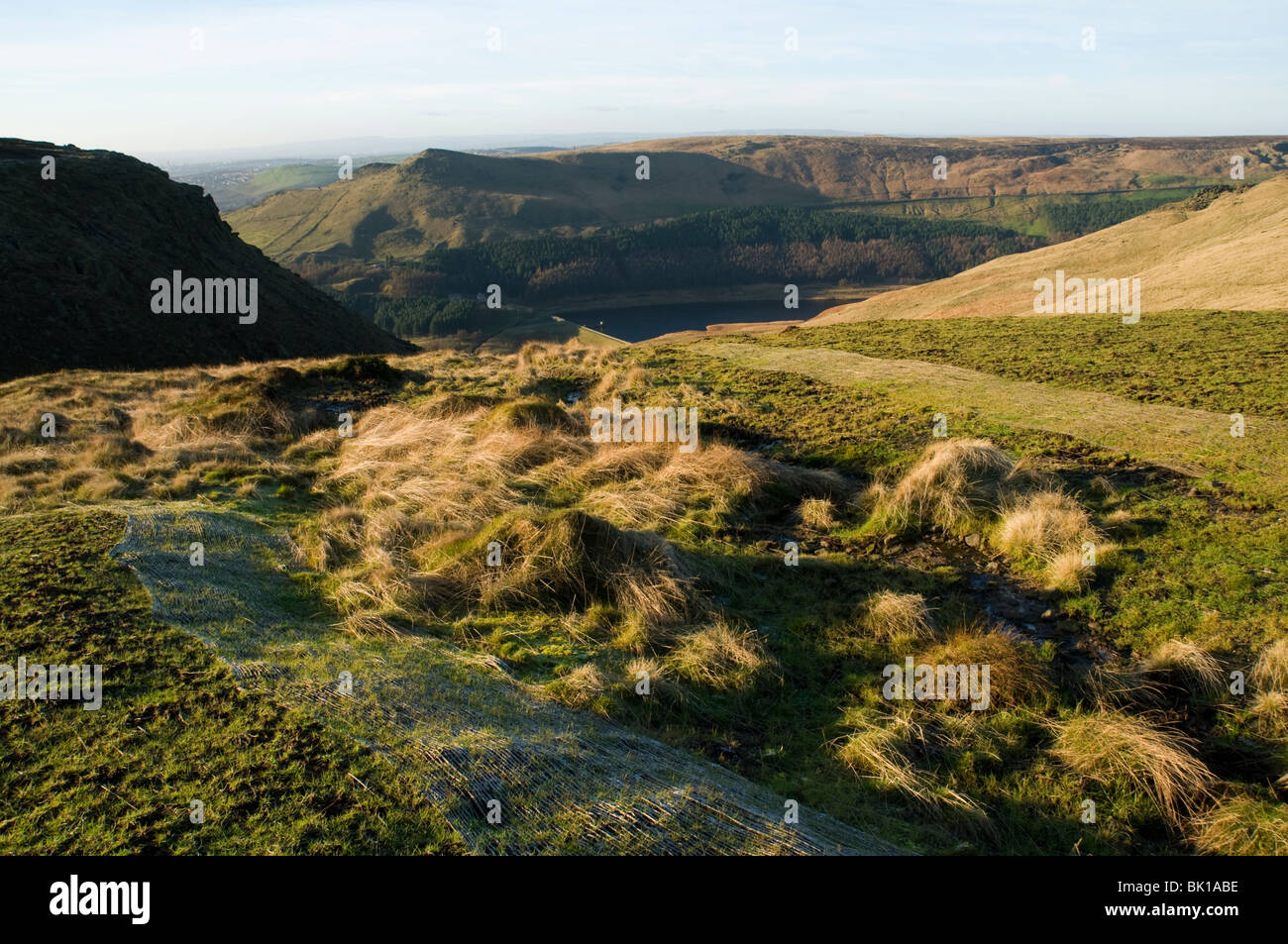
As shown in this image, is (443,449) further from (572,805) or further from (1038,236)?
(1038,236)

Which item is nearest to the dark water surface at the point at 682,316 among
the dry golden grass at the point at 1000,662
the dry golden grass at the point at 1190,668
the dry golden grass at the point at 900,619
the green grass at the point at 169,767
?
the dry golden grass at the point at 900,619

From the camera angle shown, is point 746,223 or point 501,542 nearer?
point 501,542

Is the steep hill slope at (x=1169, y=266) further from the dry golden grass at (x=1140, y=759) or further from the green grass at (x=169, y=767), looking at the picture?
the green grass at (x=169, y=767)

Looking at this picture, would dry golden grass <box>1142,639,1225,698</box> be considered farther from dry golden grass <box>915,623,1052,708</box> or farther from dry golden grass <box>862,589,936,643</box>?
dry golden grass <box>862,589,936,643</box>

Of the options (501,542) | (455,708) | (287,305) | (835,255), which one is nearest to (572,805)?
(455,708)

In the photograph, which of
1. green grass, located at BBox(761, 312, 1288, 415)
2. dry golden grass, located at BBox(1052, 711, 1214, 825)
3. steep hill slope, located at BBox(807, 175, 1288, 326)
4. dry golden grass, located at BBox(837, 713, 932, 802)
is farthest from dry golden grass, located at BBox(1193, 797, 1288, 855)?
steep hill slope, located at BBox(807, 175, 1288, 326)

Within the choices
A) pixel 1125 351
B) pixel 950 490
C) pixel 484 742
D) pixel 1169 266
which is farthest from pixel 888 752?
pixel 1169 266
